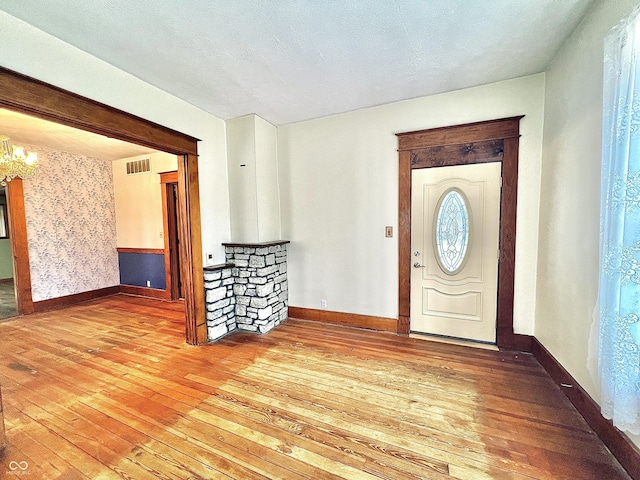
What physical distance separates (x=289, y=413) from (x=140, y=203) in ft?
16.8

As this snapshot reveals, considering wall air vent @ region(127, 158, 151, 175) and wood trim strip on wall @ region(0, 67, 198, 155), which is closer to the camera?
wood trim strip on wall @ region(0, 67, 198, 155)

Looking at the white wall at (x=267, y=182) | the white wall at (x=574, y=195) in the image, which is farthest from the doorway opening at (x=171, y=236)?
the white wall at (x=574, y=195)

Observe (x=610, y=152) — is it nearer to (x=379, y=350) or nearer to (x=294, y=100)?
(x=379, y=350)

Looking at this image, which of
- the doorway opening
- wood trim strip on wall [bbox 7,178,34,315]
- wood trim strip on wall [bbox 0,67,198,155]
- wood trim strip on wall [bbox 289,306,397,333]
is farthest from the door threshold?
wood trim strip on wall [bbox 7,178,34,315]

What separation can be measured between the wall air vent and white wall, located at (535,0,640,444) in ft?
19.8

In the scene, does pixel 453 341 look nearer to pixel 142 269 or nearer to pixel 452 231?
pixel 452 231

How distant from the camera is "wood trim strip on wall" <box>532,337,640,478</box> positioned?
1.37 meters

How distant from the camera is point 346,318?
3525 millimetres

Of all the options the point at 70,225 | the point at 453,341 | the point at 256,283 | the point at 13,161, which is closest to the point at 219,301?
the point at 256,283

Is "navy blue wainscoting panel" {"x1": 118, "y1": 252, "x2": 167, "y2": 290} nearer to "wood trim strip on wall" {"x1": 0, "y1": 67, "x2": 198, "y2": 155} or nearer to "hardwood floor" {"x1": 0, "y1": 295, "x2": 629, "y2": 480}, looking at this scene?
"hardwood floor" {"x1": 0, "y1": 295, "x2": 629, "y2": 480}

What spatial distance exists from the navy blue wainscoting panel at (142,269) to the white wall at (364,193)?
298cm

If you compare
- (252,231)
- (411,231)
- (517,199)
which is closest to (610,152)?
(517,199)

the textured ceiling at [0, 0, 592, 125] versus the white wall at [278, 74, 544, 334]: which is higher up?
the textured ceiling at [0, 0, 592, 125]

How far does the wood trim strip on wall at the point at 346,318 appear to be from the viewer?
331cm
